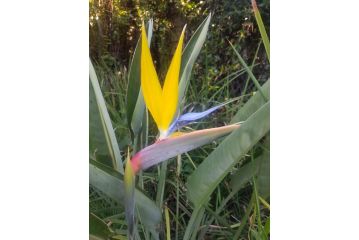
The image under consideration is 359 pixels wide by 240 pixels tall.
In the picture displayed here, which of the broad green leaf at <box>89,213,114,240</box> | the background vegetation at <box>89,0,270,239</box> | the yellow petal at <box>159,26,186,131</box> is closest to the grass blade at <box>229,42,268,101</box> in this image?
the background vegetation at <box>89,0,270,239</box>

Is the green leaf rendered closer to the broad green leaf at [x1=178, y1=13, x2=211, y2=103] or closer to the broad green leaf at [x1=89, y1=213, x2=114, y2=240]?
the broad green leaf at [x1=178, y1=13, x2=211, y2=103]

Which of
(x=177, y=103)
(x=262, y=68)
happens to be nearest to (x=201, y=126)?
(x=177, y=103)

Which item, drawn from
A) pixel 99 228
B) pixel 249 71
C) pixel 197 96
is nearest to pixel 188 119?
pixel 197 96

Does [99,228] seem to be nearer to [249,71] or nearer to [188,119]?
[188,119]

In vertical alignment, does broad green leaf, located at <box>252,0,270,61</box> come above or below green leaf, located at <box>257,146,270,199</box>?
above

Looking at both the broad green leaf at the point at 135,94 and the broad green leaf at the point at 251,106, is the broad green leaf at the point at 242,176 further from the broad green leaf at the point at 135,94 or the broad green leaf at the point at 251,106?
the broad green leaf at the point at 135,94
